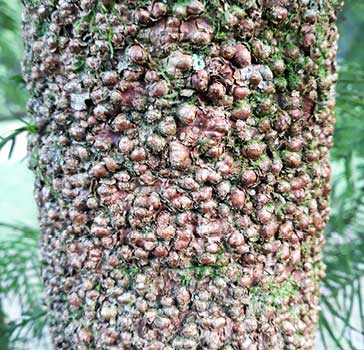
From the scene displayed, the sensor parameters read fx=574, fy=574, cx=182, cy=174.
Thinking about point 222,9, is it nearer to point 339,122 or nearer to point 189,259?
point 189,259

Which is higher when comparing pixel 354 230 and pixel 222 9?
pixel 222 9

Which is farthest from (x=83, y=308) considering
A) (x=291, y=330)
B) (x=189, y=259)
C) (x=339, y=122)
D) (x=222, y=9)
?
(x=339, y=122)

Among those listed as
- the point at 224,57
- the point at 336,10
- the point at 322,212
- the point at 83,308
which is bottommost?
the point at 83,308

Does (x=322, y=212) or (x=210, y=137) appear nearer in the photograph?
(x=210, y=137)

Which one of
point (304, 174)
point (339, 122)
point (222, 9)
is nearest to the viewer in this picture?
point (222, 9)

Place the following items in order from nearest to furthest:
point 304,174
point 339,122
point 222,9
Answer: point 222,9 → point 304,174 → point 339,122

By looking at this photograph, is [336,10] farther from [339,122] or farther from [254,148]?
[339,122]
